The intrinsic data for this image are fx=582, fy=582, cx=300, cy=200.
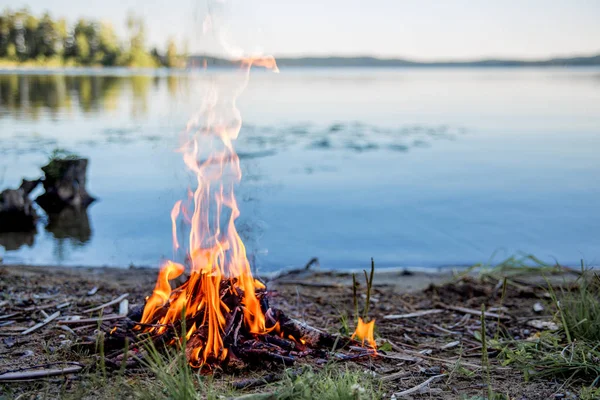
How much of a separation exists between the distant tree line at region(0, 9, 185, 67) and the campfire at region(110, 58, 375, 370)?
9808 cm

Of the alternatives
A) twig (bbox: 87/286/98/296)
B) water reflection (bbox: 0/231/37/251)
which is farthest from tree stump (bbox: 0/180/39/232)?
twig (bbox: 87/286/98/296)

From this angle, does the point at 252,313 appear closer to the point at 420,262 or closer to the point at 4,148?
the point at 420,262

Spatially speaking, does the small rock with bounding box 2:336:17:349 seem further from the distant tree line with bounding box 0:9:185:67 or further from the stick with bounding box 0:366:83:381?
the distant tree line with bounding box 0:9:185:67

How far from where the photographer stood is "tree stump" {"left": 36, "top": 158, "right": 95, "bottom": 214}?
10.6 metres

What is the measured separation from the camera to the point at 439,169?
606 inches

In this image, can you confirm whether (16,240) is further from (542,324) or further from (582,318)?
(582,318)

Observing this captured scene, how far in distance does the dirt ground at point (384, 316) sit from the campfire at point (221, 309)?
1.49ft

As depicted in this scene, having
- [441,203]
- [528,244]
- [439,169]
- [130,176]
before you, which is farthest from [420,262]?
[130,176]

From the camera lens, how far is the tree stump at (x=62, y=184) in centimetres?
1059

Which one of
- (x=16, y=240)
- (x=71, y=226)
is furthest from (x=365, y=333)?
(x=71, y=226)

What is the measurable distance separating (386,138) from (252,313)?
53.3 feet

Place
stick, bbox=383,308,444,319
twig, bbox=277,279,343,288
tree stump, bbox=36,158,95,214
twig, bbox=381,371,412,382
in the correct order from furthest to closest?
tree stump, bbox=36,158,95,214 → twig, bbox=277,279,343,288 → stick, bbox=383,308,444,319 → twig, bbox=381,371,412,382

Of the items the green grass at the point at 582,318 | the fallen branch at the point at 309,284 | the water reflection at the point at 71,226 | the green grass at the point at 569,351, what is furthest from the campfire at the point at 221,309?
the water reflection at the point at 71,226

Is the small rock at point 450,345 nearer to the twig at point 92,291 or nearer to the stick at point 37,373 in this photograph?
the stick at point 37,373
